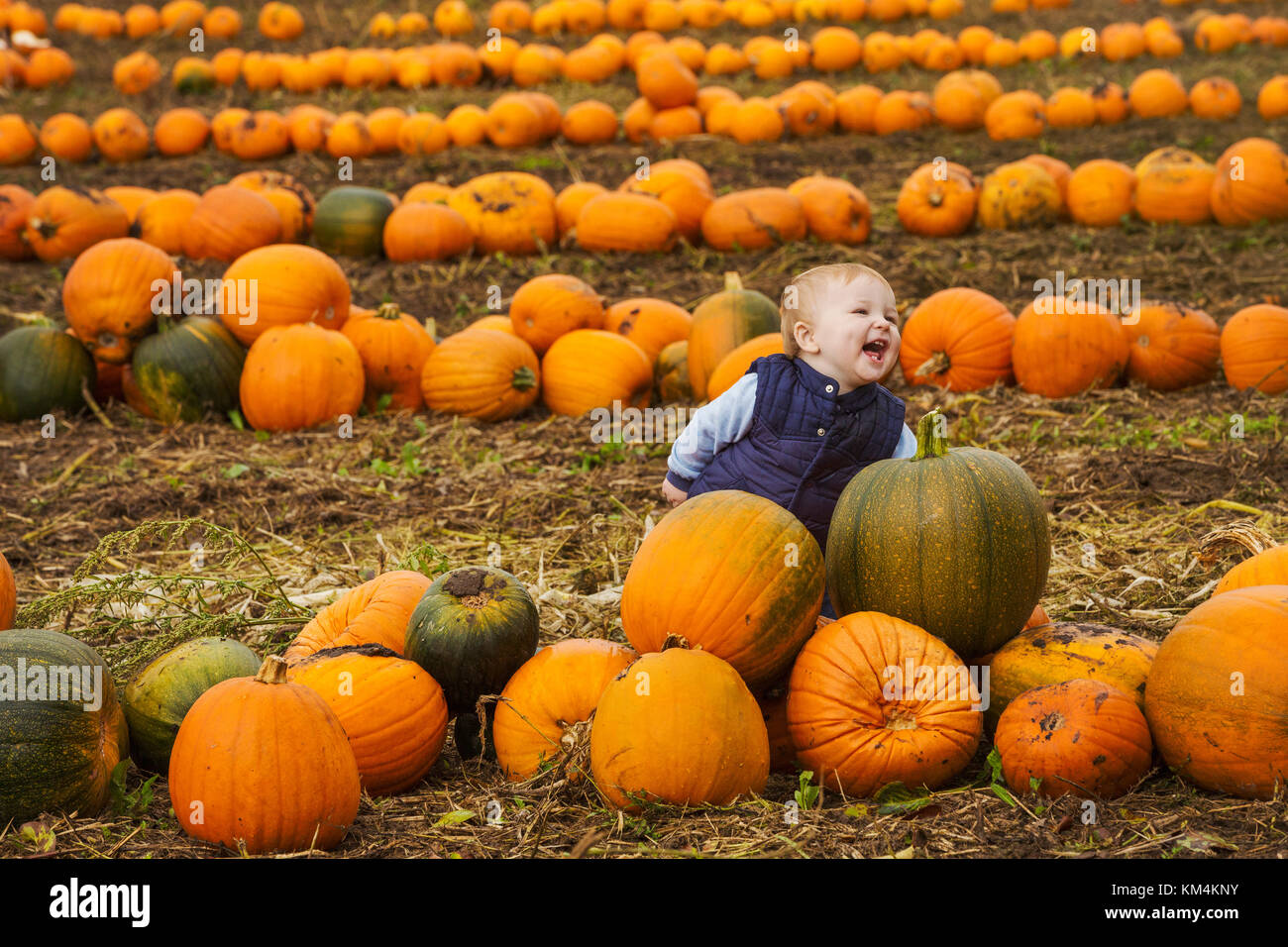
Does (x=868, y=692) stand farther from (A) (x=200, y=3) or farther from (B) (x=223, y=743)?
(A) (x=200, y=3)

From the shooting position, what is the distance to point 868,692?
3.14 meters

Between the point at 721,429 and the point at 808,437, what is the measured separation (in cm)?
33

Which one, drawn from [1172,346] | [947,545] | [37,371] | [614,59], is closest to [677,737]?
[947,545]

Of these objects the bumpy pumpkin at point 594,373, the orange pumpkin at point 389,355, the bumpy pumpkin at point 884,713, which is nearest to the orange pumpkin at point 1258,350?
the bumpy pumpkin at point 594,373

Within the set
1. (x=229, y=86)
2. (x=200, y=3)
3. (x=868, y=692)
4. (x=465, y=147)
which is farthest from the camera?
(x=200, y=3)

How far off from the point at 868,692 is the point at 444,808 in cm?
119

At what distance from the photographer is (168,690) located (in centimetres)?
342

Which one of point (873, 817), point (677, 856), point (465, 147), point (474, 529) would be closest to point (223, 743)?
point (677, 856)

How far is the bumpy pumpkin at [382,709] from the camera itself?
10.8 feet

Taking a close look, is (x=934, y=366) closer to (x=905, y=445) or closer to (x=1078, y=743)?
(x=905, y=445)

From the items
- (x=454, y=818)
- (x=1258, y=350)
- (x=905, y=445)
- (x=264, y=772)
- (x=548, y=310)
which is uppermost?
(x=548, y=310)

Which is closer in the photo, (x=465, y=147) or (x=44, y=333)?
(x=44, y=333)

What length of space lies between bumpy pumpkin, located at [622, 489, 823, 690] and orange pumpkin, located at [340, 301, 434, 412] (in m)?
4.09

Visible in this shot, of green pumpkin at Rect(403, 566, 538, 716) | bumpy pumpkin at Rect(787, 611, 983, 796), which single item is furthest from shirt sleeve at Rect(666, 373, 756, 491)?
bumpy pumpkin at Rect(787, 611, 983, 796)
